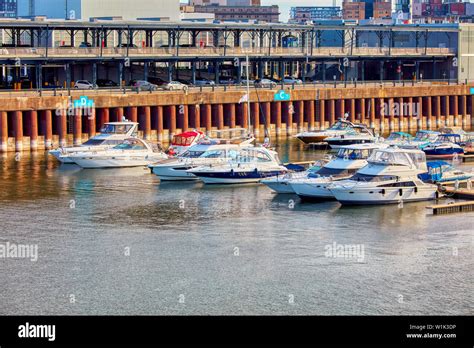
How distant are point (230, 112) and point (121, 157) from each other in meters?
25.9

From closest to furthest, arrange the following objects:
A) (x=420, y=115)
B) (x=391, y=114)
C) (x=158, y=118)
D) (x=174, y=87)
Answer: (x=158, y=118)
(x=174, y=87)
(x=391, y=114)
(x=420, y=115)

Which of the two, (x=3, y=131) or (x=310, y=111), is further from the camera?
(x=310, y=111)

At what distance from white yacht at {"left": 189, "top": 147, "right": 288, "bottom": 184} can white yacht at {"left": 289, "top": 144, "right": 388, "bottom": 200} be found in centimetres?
482

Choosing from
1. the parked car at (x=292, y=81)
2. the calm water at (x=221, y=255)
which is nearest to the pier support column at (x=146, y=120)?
the parked car at (x=292, y=81)

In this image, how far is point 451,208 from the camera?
7000 cm

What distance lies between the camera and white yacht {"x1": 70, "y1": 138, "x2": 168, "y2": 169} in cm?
9119

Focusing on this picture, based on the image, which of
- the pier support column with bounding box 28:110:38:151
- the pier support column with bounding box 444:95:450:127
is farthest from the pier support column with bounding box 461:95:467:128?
the pier support column with bounding box 28:110:38:151

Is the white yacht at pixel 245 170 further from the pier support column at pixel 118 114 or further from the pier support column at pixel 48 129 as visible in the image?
the pier support column at pixel 118 114

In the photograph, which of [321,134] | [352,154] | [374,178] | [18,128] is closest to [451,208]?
[374,178]

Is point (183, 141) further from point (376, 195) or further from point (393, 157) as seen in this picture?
point (376, 195)

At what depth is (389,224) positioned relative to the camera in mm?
67000

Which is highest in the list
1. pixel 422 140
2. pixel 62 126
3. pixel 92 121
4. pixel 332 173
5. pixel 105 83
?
pixel 105 83

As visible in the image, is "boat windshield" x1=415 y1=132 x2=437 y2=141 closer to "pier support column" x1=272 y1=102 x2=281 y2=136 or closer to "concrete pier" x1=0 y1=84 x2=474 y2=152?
"concrete pier" x1=0 y1=84 x2=474 y2=152
